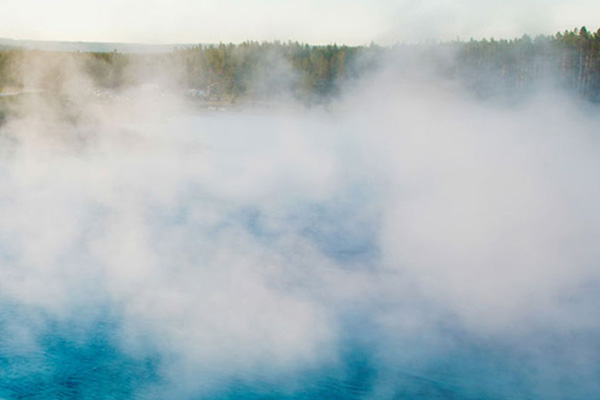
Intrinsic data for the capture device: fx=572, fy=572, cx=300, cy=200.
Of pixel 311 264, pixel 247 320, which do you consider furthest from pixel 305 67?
pixel 247 320

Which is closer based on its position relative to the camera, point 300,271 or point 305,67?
point 300,271

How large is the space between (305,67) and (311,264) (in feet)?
54.0

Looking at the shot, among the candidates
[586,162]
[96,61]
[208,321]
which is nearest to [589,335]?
[208,321]

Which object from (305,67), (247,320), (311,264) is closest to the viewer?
(247,320)

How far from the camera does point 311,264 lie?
5.87 m

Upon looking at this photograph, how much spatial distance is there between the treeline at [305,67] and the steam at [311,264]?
2.18 metres

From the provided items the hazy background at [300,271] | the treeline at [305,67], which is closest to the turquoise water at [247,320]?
the hazy background at [300,271]

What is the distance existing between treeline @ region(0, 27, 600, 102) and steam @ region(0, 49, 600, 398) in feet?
7.16

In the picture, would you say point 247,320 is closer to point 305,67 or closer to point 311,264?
point 311,264

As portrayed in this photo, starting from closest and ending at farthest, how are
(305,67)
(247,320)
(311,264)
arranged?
1. (247,320)
2. (311,264)
3. (305,67)

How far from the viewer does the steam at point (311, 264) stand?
13.2 feet

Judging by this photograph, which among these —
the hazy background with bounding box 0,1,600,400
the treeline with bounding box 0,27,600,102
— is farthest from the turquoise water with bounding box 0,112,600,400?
the treeline with bounding box 0,27,600,102

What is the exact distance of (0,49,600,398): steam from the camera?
4.04 metres

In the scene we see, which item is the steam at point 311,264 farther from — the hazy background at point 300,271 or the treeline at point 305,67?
the treeline at point 305,67
